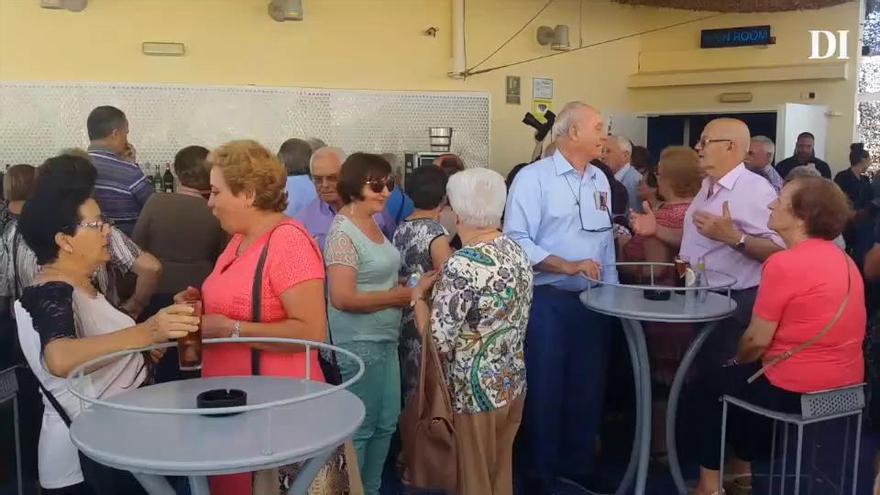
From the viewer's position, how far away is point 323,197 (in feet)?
12.9

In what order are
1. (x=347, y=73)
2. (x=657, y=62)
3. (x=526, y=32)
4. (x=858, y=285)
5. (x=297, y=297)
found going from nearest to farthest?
(x=297, y=297) < (x=858, y=285) < (x=347, y=73) < (x=526, y=32) < (x=657, y=62)

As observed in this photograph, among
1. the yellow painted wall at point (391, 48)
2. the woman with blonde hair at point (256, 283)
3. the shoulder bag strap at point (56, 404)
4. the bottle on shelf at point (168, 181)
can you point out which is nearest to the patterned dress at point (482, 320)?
the woman with blonde hair at point (256, 283)

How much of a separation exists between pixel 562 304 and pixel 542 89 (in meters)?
5.67

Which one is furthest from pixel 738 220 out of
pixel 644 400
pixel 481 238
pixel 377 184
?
pixel 377 184

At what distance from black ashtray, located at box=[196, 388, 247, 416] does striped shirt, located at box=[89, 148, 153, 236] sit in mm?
2155

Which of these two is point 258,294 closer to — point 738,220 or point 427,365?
point 427,365

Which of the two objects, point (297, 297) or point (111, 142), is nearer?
point (297, 297)

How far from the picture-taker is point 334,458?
7.06ft

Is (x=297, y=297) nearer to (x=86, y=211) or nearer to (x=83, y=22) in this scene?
(x=86, y=211)

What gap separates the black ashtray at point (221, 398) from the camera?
1674 mm

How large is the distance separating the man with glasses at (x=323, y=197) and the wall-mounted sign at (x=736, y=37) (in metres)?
6.49

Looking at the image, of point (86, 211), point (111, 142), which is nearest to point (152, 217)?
point (111, 142)

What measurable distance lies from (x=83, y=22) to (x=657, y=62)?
622 cm

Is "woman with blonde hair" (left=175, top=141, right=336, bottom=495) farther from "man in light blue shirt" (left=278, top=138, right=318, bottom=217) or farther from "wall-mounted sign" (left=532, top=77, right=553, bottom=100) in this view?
"wall-mounted sign" (left=532, top=77, right=553, bottom=100)
